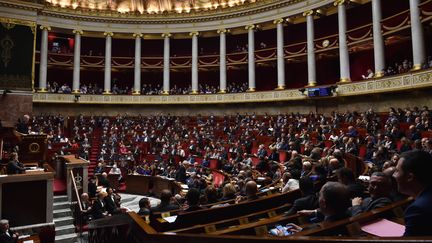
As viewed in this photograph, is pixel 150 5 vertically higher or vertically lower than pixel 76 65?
higher

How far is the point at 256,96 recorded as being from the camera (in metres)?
23.9

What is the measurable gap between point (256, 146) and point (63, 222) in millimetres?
9673

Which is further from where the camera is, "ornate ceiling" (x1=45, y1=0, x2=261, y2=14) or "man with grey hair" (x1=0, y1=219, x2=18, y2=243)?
"ornate ceiling" (x1=45, y1=0, x2=261, y2=14)

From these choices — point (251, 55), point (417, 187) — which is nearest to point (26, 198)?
point (417, 187)

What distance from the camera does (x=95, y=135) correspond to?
21.1 m

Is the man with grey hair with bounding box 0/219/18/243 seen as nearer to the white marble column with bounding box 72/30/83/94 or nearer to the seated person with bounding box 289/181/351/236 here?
the seated person with bounding box 289/181/351/236

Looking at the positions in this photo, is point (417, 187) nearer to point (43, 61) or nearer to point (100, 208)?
point (100, 208)

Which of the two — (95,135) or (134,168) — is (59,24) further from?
(134,168)

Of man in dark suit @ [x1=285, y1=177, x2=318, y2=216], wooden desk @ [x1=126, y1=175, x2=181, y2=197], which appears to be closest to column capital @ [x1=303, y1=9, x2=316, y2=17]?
wooden desk @ [x1=126, y1=175, x2=181, y2=197]

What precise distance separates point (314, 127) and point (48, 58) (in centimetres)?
2214

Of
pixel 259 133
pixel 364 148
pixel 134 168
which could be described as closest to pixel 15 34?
pixel 134 168

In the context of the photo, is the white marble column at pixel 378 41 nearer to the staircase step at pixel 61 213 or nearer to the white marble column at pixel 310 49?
the white marble column at pixel 310 49

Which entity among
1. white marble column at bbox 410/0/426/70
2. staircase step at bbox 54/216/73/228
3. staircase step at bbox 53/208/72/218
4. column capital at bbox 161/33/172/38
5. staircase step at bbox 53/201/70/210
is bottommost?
staircase step at bbox 54/216/73/228

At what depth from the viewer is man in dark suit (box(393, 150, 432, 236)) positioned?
1.68 m
